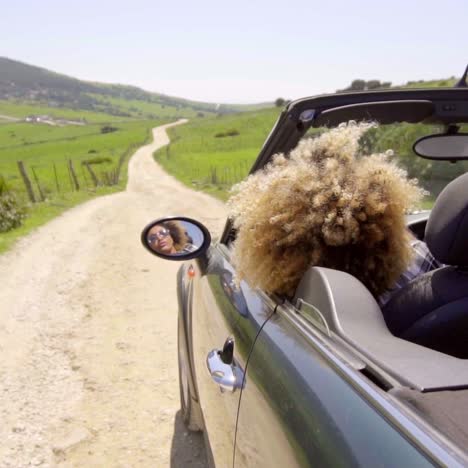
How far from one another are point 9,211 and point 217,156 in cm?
2693

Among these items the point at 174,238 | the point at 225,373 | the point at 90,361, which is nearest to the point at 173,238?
the point at 174,238

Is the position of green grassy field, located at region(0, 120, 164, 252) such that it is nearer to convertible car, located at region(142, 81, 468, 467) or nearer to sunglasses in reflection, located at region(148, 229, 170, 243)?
sunglasses in reflection, located at region(148, 229, 170, 243)

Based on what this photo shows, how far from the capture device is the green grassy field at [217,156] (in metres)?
21.3

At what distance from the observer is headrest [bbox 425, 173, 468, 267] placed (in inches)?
56.9

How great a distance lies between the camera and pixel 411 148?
7.70 ft

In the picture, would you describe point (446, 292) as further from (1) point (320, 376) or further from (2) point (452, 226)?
(1) point (320, 376)

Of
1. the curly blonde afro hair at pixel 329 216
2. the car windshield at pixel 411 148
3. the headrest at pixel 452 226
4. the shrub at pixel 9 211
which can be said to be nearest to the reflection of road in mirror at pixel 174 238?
the curly blonde afro hair at pixel 329 216

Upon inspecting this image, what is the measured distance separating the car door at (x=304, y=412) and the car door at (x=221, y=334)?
0.11 m

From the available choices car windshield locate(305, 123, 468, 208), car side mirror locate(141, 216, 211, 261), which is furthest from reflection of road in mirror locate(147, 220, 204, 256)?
car windshield locate(305, 123, 468, 208)

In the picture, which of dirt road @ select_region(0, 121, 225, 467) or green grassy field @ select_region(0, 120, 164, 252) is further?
Answer: green grassy field @ select_region(0, 120, 164, 252)

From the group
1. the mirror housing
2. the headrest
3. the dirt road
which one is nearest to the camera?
the headrest

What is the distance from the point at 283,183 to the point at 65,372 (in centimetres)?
333

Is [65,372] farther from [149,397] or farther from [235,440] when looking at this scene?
[235,440]

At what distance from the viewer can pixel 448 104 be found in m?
1.96
